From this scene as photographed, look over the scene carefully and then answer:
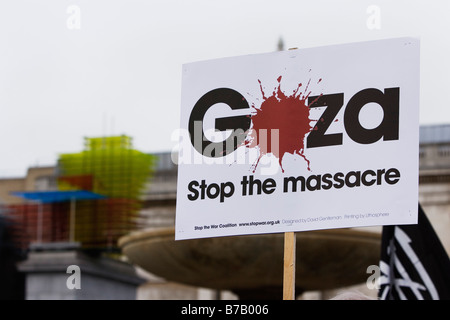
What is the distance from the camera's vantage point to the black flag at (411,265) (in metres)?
9.20

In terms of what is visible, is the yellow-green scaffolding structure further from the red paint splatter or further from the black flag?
the red paint splatter

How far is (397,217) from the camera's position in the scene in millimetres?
6391

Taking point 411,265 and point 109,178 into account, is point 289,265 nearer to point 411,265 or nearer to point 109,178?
point 411,265

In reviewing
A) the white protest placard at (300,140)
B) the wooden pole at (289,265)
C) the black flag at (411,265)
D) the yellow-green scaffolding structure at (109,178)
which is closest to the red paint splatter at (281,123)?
the white protest placard at (300,140)

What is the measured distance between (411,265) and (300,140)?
289 cm

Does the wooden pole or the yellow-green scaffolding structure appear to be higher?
the yellow-green scaffolding structure

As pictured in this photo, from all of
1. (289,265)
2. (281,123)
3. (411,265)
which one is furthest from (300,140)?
(411,265)

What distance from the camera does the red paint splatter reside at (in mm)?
6824

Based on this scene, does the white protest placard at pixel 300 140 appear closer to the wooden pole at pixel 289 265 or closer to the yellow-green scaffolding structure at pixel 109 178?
the wooden pole at pixel 289 265

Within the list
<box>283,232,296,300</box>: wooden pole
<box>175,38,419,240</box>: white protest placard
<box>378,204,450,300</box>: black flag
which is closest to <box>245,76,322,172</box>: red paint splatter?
<box>175,38,419,240</box>: white protest placard

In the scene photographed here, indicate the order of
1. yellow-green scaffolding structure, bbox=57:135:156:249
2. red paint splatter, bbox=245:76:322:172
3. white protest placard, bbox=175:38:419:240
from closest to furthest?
white protest placard, bbox=175:38:419:240 → red paint splatter, bbox=245:76:322:172 → yellow-green scaffolding structure, bbox=57:135:156:249
